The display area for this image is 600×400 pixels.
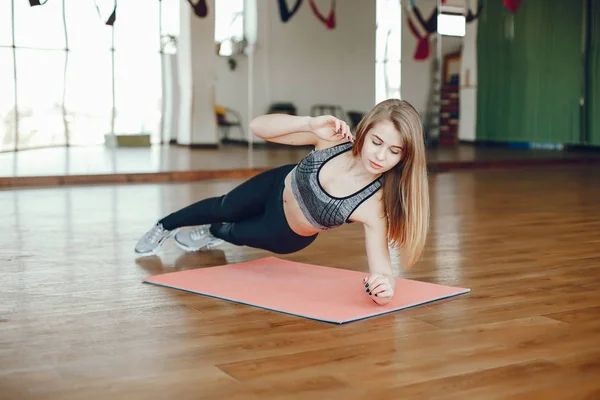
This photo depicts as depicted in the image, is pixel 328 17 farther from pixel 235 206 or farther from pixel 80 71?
pixel 235 206

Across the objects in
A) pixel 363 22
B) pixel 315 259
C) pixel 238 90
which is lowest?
pixel 315 259

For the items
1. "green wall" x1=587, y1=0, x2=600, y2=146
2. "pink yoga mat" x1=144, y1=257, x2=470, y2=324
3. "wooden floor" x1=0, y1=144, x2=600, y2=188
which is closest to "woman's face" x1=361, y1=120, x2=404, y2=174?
"pink yoga mat" x1=144, y1=257, x2=470, y2=324

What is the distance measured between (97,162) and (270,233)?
5684 millimetres

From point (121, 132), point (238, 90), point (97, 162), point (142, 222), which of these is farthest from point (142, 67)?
point (142, 222)

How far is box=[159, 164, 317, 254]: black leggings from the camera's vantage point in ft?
8.84

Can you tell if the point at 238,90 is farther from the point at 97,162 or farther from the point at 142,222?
the point at 142,222

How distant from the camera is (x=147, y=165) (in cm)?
749

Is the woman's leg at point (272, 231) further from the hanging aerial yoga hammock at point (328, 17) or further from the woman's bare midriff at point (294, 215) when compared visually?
the hanging aerial yoga hammock at point (328, 17)

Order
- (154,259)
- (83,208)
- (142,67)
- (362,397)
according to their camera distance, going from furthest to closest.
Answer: (142,67) < (83,208) < (154,259) < (362,397)

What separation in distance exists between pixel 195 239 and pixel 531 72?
890cm

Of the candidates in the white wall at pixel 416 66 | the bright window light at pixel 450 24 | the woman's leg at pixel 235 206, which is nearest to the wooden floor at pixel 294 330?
the woman's leg at pixel 235 206

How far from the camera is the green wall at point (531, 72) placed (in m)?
10.5

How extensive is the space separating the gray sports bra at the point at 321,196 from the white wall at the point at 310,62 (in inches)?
263

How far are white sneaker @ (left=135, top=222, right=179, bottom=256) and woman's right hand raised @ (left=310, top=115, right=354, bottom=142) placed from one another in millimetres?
1034
